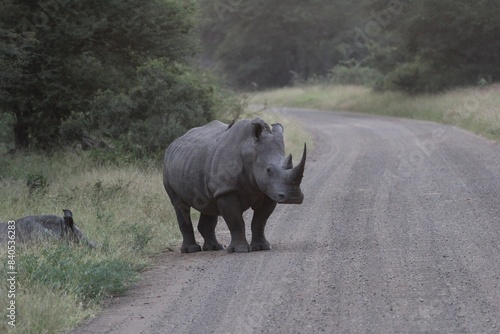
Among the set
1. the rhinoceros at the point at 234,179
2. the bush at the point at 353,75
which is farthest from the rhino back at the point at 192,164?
the bush at the point at 353,75

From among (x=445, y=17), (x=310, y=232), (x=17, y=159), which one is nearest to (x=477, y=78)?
(x=445, y=17)

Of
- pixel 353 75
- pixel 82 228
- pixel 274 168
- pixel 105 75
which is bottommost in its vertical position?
pixel 353 75

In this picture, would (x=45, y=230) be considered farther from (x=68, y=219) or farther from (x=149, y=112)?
(x=149, y=112)

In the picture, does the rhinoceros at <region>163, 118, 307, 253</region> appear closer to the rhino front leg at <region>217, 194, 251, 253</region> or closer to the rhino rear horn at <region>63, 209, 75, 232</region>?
the rhino front leg at <region>217, 194, 251, 253</region>

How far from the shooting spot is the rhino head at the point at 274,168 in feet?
33.9

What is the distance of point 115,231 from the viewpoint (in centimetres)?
1185

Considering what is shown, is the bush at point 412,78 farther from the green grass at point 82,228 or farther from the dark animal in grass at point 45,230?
the dark animal in grass at point 45,230

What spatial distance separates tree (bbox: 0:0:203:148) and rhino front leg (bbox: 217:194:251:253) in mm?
8853

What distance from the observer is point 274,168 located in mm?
10531

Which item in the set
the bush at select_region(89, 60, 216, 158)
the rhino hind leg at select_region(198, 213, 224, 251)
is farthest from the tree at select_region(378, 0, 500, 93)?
the rhino hind leg at select_region(198, 213, 224, 251)

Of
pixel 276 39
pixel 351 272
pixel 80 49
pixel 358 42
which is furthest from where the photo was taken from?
pixel 276 39

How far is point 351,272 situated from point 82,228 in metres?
3.95

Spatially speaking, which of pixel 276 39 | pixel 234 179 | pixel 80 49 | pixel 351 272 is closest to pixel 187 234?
pixel 234 179

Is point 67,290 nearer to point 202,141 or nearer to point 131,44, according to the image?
point 202,141
